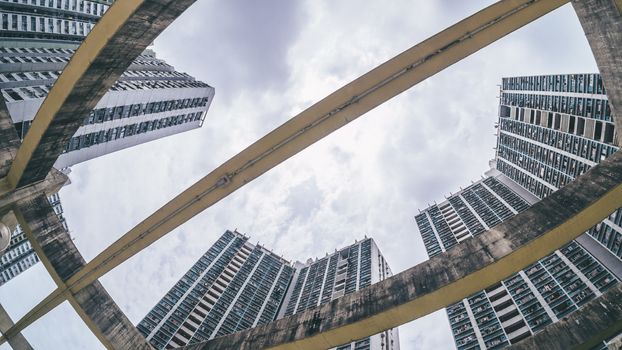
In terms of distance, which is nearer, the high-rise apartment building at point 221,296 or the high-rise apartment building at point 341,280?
the high-rise apartment building at point 221,296

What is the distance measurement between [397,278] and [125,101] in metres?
41.5

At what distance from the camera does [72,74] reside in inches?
353

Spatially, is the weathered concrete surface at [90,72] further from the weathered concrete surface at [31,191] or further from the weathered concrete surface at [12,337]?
the weathered concrete surface at [12,337]

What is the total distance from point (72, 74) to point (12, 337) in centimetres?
1123

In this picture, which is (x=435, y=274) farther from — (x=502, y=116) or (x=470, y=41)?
(x=502, y=116)

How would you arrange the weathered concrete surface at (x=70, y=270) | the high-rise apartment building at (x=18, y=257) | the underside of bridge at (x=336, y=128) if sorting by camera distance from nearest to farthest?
the underside of bridge at (x=336, y=128) → the weathered concrete surface at (x=70, y=270) → the high-rise apartment building at (x=18, y=257)

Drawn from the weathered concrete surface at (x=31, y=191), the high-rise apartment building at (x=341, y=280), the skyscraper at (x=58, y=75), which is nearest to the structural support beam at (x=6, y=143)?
the weathered concrete surface at (x=31, y=191)

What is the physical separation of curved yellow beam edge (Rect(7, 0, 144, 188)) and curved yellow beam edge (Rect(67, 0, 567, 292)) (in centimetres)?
404

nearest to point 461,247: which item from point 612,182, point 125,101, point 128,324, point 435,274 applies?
point 435,274

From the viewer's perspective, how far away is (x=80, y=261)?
39.2ft

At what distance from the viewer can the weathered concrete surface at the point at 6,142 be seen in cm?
1037

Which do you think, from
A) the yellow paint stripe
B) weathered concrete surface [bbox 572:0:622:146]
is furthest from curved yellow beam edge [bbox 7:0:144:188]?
weathered concrete surface [bbox 572:0:622:146]

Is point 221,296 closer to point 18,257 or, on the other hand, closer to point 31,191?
point 18,257

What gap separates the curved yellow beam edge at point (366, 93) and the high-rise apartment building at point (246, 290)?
47547mm
